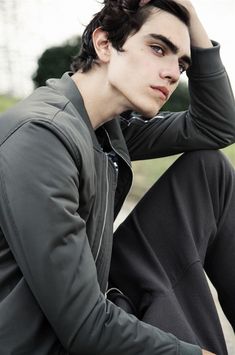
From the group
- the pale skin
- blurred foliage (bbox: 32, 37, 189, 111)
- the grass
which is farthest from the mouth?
blurred foliage (bbox: 32, 37, 189, 111)

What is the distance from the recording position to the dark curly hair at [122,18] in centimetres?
224

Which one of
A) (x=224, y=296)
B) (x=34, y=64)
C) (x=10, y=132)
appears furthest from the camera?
(x=34, y=64)

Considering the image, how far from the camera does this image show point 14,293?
1738 mm

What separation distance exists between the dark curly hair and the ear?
20 mm

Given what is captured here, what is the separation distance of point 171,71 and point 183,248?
0.65 m

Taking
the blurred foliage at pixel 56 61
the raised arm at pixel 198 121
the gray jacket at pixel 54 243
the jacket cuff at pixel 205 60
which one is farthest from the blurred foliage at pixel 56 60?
the gray jacket at pixel 54 243

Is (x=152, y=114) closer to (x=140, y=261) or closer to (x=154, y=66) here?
(x=154, y=66)

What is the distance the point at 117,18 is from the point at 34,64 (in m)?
7.61

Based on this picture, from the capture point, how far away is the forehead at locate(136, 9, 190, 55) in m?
2.21

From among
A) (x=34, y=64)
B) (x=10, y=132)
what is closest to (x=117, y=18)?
(x=10, y=132)

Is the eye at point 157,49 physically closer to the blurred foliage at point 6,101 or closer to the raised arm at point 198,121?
the raised arm at point 198,121

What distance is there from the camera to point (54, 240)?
1.66 m

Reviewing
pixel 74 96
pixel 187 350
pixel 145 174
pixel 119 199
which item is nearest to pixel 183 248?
pixel 119 199

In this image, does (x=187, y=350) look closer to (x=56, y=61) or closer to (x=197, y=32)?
(x=197, y=32)
